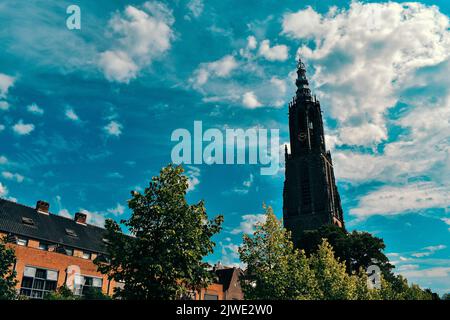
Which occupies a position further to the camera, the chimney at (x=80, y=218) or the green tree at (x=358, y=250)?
the green tree at (x=358, y=250)

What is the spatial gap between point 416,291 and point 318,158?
142ft

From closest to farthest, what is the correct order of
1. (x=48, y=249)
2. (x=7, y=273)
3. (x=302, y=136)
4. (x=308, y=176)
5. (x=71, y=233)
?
(x=7, y=273)
(x=48, y=249)
(x=71, y=233)
(x=308, y=176)
(x=302, y=136)

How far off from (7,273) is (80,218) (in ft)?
60.0

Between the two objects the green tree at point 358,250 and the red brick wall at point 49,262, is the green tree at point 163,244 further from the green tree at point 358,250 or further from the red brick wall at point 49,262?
the green tree at point 358,250

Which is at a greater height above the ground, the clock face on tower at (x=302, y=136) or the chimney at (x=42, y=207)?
the clock face on tower at (x=302, y=136)

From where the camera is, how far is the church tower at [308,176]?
90125 millimetres

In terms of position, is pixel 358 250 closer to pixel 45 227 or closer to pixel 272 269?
pixel 272 269

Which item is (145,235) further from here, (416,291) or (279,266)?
(416,291)

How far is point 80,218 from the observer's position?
47156 millimetres

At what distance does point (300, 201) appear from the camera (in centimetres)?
9319

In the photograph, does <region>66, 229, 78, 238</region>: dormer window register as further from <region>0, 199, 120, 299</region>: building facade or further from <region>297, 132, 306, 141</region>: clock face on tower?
<region>297, 132, 306, 141</region>: clock face on tower

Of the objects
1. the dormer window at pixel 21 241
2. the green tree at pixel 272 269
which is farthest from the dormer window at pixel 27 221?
the green tree at pixel 272 269

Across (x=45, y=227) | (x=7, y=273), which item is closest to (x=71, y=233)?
(x=45, y=227)
